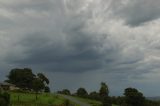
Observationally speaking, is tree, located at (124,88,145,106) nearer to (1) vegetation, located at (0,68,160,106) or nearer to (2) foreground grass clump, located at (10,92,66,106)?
(1) vegetation, located at (0,68,160,106)

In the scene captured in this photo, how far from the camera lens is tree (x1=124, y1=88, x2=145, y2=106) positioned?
120375mm

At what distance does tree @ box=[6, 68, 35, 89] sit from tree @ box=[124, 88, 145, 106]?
61071mm

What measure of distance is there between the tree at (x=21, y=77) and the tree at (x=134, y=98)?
200 ft

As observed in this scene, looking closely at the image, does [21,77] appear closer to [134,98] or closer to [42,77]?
[42,77]

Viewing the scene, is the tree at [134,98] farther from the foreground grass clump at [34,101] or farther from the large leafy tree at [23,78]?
the large leafy tree at [23,78]

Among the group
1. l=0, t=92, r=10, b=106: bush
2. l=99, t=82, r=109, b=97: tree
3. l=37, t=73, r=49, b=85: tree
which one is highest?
l=37, t=73, r=49, b=85: tree

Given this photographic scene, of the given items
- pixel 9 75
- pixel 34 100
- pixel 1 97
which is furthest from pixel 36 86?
pixel 1 97

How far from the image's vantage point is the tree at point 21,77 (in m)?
172

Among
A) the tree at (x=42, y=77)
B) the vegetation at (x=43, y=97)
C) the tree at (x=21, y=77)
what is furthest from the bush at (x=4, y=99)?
the tree at (x=21, y=77)

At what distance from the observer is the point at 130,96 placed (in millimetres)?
121562

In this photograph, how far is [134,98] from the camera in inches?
4766

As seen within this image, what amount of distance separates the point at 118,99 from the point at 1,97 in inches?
2527

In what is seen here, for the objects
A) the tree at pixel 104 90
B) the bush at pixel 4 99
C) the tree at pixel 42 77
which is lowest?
the bush at pixel 4 99

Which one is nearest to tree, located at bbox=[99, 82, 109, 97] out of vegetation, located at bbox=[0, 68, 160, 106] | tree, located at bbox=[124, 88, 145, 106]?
vegetation, located at bbox=[0, 68, 160, 106]
